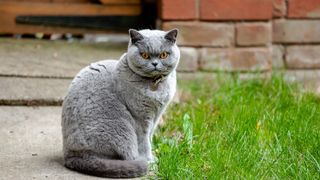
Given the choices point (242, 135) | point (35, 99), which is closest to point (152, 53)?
point (242, 135)

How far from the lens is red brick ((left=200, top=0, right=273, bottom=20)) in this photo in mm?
5512

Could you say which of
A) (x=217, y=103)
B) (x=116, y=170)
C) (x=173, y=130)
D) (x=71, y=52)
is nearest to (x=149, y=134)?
(x=116, y=170)

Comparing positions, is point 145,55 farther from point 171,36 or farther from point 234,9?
point 234,9

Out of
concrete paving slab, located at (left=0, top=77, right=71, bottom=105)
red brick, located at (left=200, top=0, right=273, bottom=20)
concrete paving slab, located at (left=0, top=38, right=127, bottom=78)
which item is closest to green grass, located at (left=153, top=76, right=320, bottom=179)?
red brick, located at (left=200, top=0, right=273, bottom=20)

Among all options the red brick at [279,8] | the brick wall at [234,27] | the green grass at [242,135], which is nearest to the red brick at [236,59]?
the brick wall at [234,27]

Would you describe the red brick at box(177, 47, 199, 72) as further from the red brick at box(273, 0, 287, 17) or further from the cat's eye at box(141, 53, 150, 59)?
the cat's eye at box(141, 53, 150, 59)

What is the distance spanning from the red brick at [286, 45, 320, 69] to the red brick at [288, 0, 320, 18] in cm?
28

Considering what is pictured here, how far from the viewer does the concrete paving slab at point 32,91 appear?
4.62 metres

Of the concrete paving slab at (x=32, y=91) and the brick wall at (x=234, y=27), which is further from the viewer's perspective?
the brick wall at (x=234, y=27)

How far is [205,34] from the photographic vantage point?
557 centimetres

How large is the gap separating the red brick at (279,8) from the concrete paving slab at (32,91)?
191 cm

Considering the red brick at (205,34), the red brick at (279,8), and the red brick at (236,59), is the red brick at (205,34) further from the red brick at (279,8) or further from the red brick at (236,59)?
the red brick at (279,8)

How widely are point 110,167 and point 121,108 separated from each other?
1.02 ft

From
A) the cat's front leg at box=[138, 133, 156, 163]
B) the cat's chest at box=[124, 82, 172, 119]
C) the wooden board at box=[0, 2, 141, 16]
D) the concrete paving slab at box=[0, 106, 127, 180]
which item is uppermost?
the wooden board at box=[0, 2, 141, 16]
